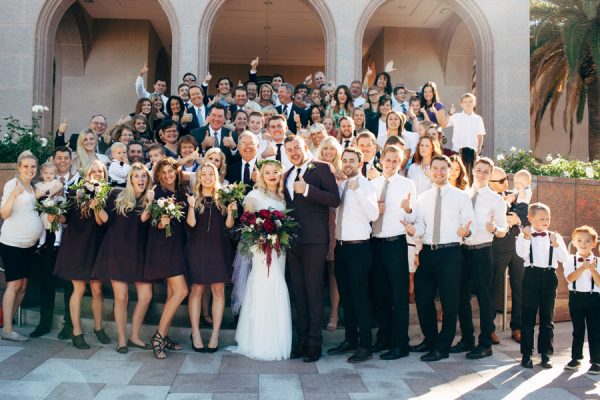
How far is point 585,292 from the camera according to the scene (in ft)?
19.8

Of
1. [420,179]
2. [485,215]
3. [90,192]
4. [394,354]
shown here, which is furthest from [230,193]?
[485,215]

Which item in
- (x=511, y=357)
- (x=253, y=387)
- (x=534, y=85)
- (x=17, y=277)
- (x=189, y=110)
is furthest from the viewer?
(x=534, y=85)

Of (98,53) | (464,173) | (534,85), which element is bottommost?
(464,173)

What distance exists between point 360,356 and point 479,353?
143 centimetres

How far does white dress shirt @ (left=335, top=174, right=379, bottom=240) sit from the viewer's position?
6.15m

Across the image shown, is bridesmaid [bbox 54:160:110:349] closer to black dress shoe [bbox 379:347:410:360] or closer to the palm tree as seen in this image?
black dress shoe [bbox 379:347:410:360]

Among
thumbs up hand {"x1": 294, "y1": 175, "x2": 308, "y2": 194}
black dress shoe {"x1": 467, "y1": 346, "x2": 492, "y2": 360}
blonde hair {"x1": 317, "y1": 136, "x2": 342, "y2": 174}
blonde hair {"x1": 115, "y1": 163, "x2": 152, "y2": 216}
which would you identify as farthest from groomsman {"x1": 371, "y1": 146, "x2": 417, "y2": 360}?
blonde hair {"x1": 115, "y1": 163, "x2": 152, "y2": 216}

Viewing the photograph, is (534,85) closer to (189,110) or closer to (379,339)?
(189,110)

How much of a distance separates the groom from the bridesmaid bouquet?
130cm

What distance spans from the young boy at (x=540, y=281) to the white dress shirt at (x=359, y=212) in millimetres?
1762

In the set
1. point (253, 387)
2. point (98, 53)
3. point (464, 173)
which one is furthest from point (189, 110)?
point (98, 53)

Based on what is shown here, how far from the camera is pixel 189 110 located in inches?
386

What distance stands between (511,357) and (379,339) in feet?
5.12

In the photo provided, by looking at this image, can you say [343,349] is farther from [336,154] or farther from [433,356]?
[336,154]
